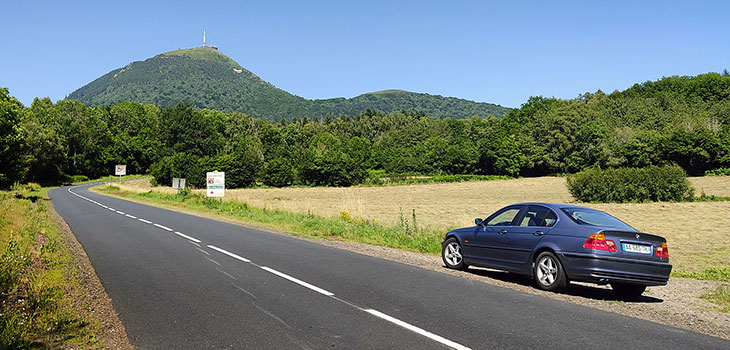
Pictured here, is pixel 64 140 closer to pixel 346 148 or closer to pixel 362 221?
pixel 346 148

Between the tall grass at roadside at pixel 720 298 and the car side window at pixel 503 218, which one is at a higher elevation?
the car side window at pixel 503 218

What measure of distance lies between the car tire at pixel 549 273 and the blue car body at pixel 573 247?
0.27 feet

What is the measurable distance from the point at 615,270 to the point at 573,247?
72 centimetres

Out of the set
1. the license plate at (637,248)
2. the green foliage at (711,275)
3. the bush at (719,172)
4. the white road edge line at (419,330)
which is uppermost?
the bush at (719,172)

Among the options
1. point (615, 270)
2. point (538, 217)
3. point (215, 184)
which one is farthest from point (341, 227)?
point (215, 184)

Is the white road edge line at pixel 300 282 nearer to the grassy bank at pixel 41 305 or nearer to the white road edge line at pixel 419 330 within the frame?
the white road edge line at pixel 419 330

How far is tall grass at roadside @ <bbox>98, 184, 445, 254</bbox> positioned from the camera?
53.8 ft

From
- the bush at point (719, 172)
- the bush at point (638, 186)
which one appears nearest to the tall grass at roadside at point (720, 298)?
the bush at point (638, 186)

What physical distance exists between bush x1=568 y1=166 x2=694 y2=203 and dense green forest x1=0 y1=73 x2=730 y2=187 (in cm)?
3837

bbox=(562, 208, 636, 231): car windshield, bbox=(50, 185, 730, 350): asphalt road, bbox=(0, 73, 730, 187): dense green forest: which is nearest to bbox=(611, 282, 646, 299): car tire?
bbox=(562, 208, 636, 231): car windshield

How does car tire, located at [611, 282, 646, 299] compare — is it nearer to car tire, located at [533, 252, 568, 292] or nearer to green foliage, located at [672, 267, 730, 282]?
car tire, located at [533, 252, 568, 292]

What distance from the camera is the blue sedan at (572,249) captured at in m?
8.32

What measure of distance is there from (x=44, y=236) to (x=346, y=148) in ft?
364

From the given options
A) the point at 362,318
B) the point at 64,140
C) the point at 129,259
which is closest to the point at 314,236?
the point at 129,259
